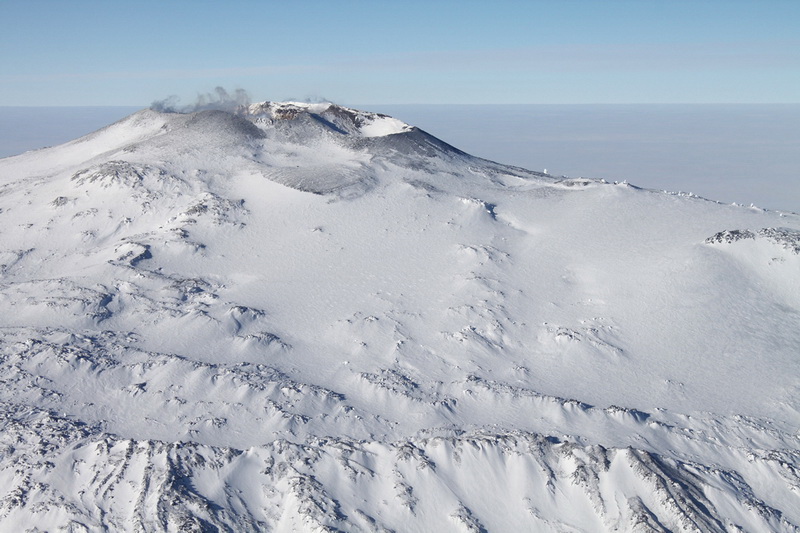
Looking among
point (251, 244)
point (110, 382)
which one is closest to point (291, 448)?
point (110, 382)

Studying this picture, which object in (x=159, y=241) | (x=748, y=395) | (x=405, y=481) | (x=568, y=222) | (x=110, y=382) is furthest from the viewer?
(x=568, y=222)

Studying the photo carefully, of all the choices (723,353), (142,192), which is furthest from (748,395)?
(142,192)

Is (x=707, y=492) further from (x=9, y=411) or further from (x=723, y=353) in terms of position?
(x=9, y=411)

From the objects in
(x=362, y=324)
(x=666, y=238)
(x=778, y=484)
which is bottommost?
(x=778, y=484)

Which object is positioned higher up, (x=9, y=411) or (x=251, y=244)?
(x=251, y=244)

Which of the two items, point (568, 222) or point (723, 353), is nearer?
point (723, 353)

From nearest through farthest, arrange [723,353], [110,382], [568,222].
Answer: [110,382], [723,353], [568,222]

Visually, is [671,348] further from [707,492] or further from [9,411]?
[9,411]
